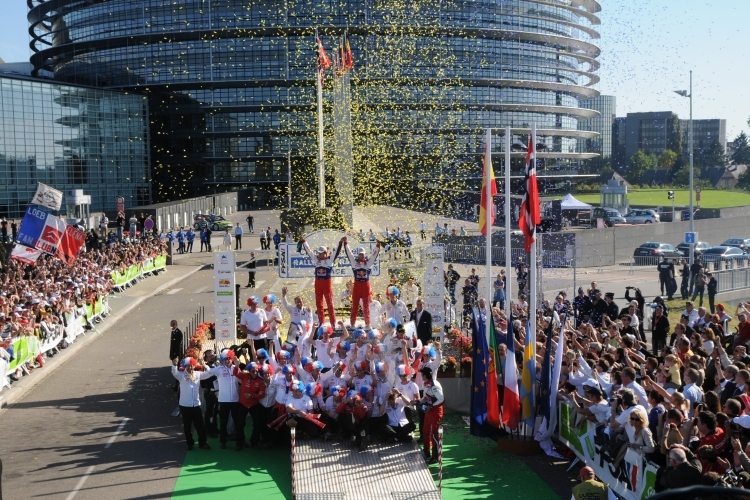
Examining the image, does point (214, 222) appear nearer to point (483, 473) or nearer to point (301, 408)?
point (301, 408)

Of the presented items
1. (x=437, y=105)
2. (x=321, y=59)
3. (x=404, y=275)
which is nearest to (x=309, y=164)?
(x=437, y=105)

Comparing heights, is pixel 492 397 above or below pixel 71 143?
below

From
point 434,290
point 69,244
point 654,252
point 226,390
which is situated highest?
point 69,244

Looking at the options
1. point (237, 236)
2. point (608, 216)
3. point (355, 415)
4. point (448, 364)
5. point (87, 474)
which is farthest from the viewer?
point (608, 216)

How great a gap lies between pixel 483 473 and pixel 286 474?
3.05 metres

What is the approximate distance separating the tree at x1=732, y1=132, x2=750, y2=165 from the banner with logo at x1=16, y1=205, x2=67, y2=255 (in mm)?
114478

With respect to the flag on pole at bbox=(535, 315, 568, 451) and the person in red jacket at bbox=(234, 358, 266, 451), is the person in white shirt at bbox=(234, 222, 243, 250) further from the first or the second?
the flag on pole at bbox=(535, 315, 568, 451)

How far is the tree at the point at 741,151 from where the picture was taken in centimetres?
12219

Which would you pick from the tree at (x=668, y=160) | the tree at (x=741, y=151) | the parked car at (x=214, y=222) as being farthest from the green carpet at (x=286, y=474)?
the tree at (x=741, y=151)

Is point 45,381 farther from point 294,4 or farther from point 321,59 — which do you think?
point 294,4

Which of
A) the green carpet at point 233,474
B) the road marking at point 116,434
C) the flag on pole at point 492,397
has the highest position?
the flag on pole at point 492,397

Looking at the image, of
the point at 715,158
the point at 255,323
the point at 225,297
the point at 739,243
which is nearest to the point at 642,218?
the point at 739,243

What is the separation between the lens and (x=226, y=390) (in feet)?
49.1

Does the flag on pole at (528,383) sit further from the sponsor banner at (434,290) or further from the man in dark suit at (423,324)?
the sponsor banner at (434,290)
